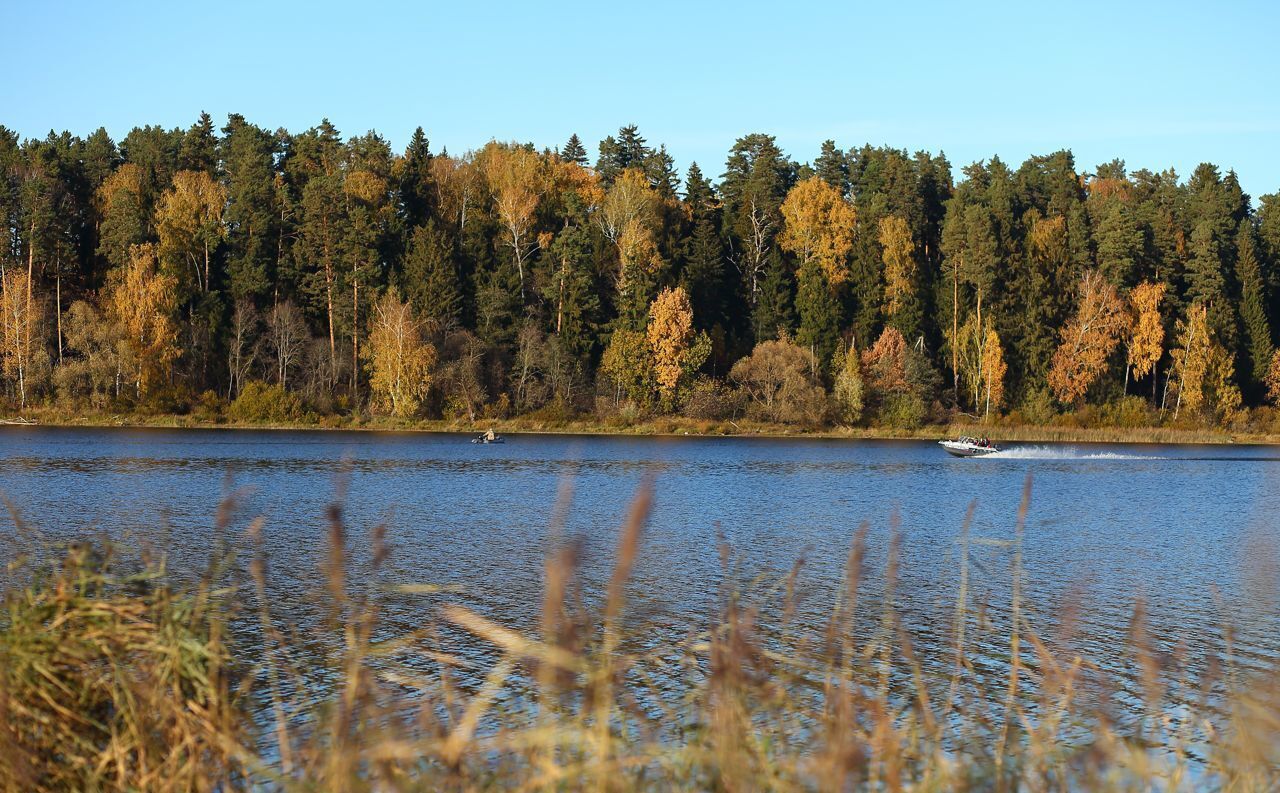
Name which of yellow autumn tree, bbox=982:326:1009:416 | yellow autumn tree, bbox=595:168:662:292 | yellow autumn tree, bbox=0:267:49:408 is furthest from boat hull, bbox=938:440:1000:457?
yellow autumn tree, bbox=0:267:49:408

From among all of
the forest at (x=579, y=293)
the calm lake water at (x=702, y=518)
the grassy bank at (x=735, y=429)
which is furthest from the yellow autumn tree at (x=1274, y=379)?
the calm lake water at (x=702, y=518)

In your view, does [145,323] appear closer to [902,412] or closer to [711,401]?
[711,401]

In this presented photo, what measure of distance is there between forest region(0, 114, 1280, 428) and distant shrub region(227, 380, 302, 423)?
0.15m

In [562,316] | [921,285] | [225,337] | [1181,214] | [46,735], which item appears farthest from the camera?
[1181,214]

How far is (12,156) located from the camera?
90812 millimetres

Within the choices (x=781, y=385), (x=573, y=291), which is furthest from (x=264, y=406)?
(x=781, y=385)

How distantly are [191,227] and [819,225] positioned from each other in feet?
156

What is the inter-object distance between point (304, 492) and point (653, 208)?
2292 inches

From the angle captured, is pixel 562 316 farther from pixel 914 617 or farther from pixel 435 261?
pixel 914 617

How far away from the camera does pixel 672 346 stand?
8906 centimetres

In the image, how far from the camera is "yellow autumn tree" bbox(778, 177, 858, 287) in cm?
9956

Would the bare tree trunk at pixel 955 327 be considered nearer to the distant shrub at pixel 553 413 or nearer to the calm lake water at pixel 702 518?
the calm lake water at pixel 702 518

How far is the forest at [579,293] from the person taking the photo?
83.8 m

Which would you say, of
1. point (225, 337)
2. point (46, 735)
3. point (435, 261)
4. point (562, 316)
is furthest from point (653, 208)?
point (46, 735)
